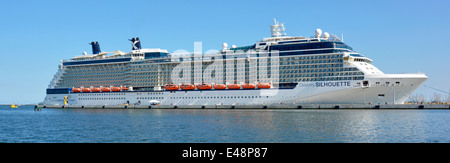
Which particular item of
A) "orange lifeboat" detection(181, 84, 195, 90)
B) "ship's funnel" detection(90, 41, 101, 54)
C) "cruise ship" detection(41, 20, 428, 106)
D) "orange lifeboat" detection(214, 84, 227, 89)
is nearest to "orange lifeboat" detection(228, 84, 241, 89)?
"cruise ship" detection(41, 20, 428, 106)

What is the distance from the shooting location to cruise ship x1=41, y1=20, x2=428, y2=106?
60969 millimetres

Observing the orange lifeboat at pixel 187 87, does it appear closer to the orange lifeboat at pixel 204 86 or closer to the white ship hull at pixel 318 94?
the white ship hull at pixel 318 94

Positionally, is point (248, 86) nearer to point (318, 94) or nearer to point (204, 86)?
point (204, 86)

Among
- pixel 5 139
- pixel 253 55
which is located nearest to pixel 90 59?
pixel 253 55

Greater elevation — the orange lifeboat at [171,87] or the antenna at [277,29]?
the antenna at [277,29]

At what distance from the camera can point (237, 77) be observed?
2874 inches

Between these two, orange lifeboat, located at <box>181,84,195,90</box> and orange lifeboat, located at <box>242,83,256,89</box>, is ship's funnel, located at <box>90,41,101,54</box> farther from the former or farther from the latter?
orange lifeboat, located at <box>242,83,256,89</box>

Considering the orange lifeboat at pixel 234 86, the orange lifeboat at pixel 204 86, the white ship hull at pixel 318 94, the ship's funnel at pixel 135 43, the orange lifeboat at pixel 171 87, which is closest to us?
the white ship hull at pixel 318 94

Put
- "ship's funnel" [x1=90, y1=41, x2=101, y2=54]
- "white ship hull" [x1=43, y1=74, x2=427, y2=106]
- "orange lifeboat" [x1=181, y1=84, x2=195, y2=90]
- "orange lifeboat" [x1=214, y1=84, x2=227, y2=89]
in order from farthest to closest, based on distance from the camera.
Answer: "ship's funnel" [x1=90, y1=41, x2=101, y2=54] < "orange lifeboat" [x1=181, y1=84, x2=195, y2=90] < "orange lifeboat" [x1=214, y1=84, x2=227, y2=89] < "white ship hull" [x1=43, y1=74, x2=427, y2=106]

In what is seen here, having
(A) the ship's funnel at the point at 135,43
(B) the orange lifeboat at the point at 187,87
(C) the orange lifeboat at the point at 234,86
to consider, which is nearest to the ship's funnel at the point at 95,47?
(A) the ship's funnel at the point at 135,43

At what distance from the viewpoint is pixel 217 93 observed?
72125 mm

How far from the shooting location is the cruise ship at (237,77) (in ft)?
200

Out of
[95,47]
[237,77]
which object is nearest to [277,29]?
→ [237,77]

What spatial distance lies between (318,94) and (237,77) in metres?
16.3
